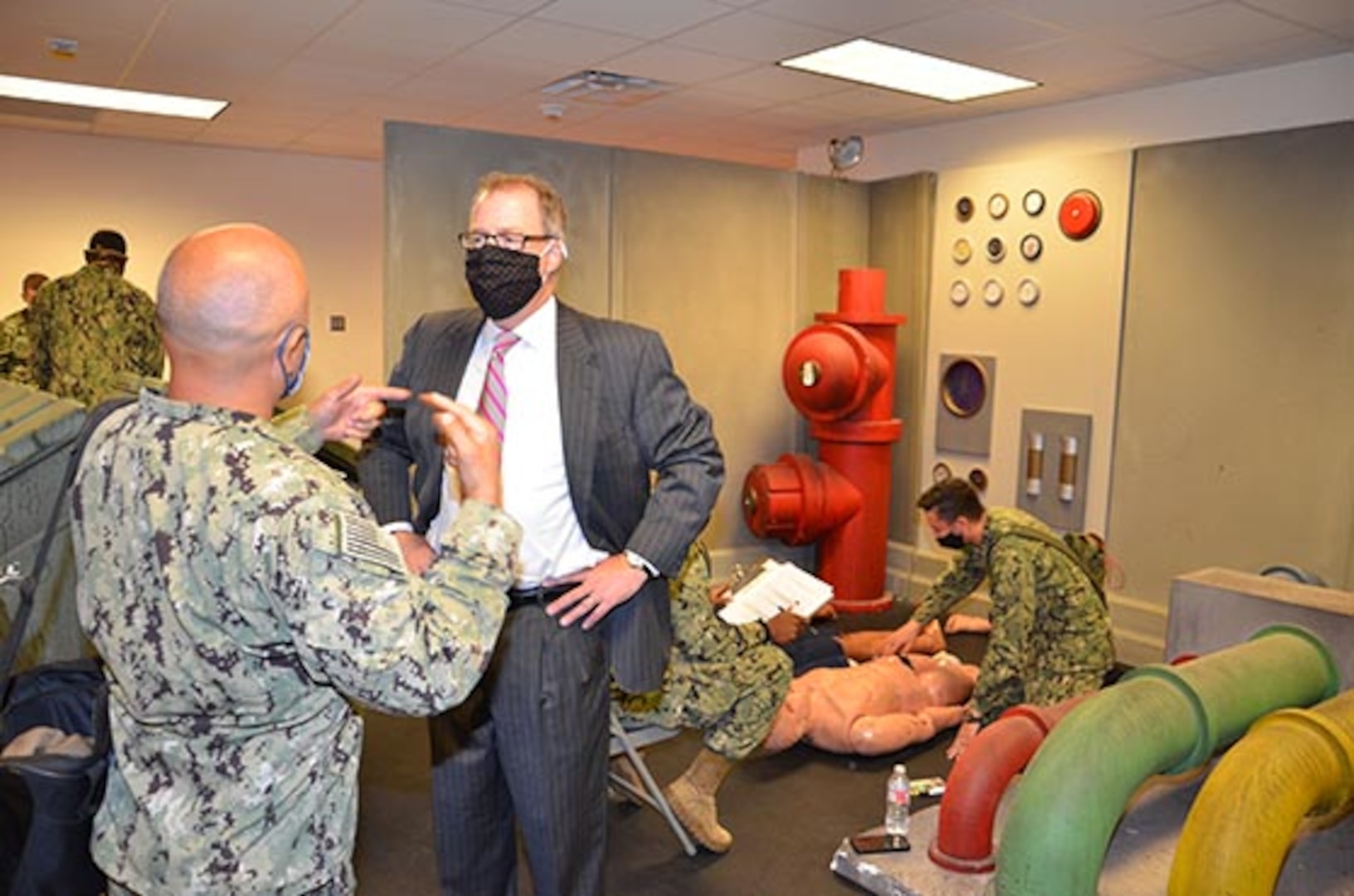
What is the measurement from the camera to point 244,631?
1212 millimetres

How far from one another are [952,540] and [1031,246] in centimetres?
217

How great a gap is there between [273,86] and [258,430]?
4882mm

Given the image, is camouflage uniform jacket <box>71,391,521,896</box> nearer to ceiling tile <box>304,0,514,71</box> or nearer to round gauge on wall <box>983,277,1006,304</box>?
ceiling tile <box>304,0,514,71</box>

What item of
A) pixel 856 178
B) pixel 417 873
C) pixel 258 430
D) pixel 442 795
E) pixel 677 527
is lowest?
pixel 417 873

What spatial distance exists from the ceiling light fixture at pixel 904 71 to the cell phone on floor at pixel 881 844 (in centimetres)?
300

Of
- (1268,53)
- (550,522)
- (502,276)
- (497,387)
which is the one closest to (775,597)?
(550,522)

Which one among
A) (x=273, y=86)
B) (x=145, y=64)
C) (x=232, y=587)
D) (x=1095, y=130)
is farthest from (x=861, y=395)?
(x=232, y=587)

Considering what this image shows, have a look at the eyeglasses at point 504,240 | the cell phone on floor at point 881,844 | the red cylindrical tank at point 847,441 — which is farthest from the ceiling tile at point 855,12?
the cell phone on floor at point 881,844

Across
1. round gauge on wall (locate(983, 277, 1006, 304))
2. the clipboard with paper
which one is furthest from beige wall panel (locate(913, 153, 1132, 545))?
the clipboard with paper

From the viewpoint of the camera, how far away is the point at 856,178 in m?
6.27

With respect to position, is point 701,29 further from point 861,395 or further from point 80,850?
point 80,850

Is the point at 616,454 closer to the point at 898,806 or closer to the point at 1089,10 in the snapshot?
the point at 898,806

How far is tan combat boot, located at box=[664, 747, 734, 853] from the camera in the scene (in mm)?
2955

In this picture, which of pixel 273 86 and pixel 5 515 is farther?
pixel 273 86
